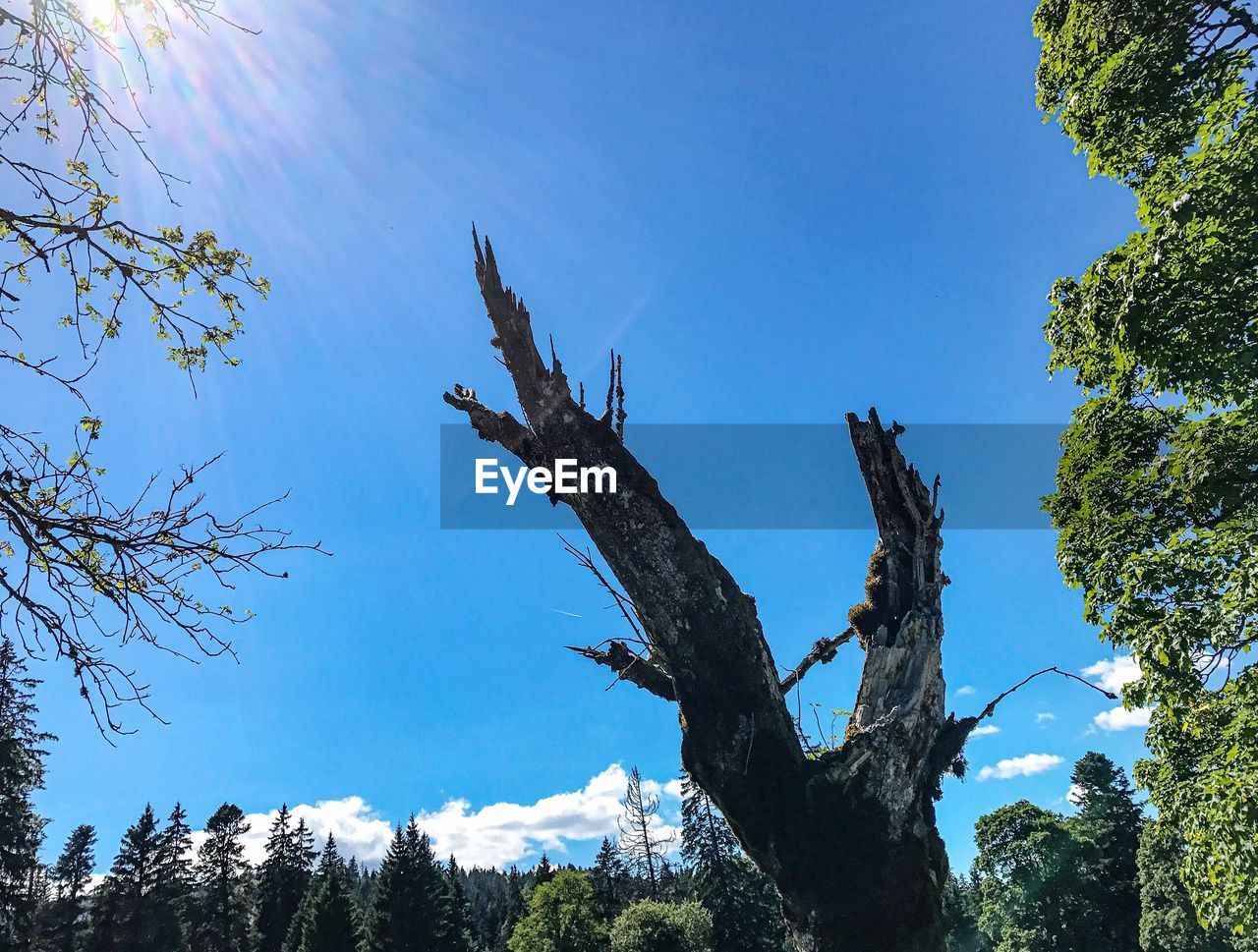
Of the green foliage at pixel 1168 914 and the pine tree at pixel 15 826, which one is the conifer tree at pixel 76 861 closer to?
the pine tree at pixel 15 826

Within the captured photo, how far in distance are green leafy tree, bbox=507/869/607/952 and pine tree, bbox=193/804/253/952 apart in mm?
15323

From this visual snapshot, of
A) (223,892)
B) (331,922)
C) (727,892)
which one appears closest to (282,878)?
(223,892)

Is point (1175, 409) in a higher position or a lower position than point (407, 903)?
higher

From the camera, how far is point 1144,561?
6.01 m

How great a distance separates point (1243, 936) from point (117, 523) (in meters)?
8.66

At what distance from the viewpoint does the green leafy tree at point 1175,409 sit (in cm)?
541

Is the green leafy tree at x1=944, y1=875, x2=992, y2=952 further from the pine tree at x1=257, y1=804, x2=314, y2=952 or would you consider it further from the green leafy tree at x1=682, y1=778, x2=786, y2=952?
the pine tree at x1=257, y1=804, x2=314, y2=952

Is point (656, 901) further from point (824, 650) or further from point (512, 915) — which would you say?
point (824, 650)

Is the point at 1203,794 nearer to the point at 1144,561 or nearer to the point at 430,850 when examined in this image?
the point at 1144,561

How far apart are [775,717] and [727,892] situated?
35.1 metres

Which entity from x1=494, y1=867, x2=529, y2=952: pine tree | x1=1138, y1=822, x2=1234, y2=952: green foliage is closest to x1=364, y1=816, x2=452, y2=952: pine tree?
x1=494, y1=867, x2=529, y2=952: pine tree

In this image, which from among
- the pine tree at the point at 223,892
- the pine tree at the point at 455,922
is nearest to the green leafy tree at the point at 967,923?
the pine tree at the point at 455,922

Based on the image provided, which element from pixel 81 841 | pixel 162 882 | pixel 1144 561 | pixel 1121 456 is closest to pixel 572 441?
pixel 1144 561

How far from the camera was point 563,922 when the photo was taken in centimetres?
3447
